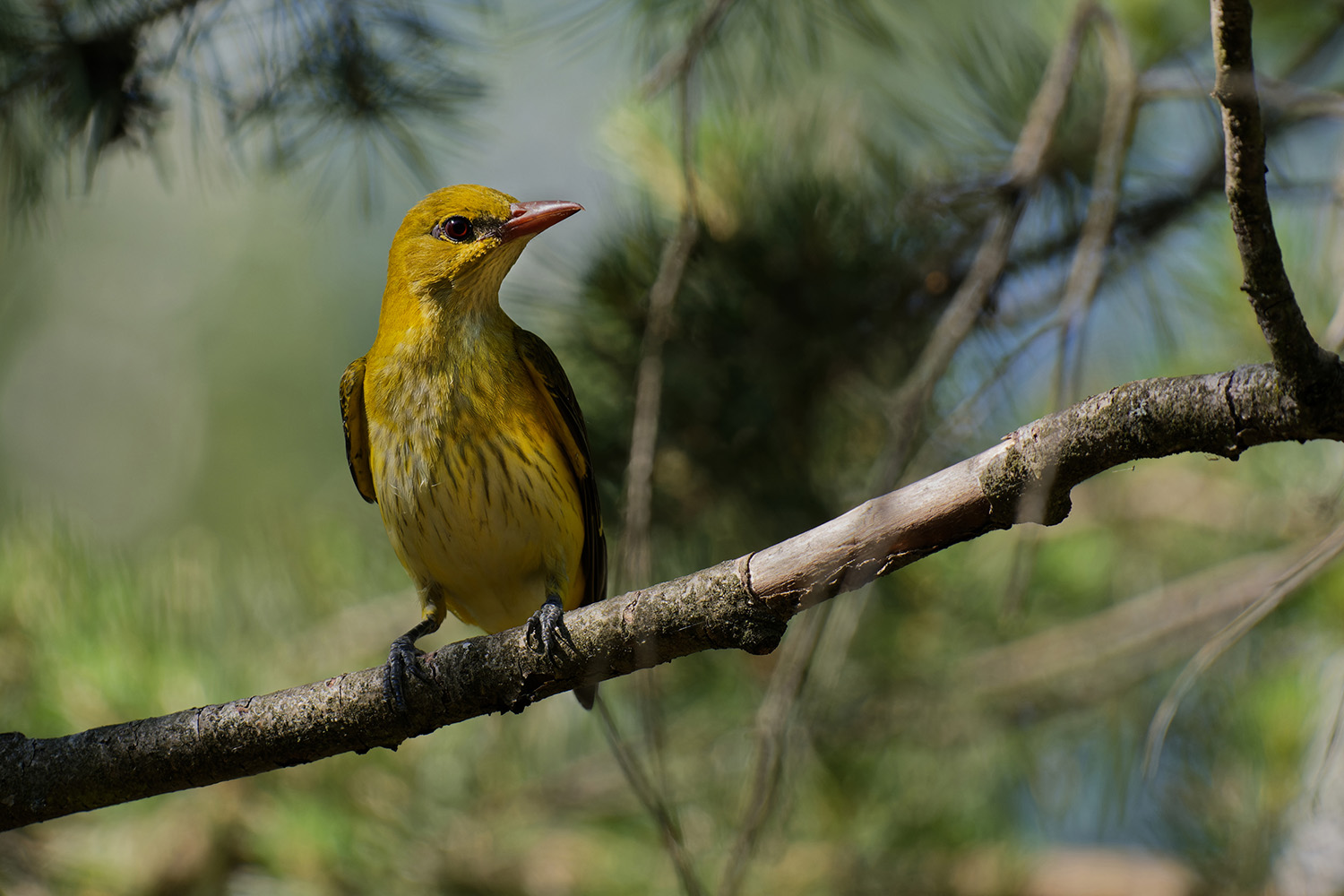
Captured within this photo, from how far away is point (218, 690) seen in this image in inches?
141

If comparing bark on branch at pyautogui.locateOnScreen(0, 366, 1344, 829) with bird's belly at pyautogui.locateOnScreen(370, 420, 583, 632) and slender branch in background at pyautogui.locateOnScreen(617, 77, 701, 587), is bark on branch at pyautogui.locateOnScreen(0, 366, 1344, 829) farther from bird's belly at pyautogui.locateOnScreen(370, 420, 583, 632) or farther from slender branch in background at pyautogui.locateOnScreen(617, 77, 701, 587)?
bird's belly at pyautogui.locateOnScreen(370, 420, 583, 632)

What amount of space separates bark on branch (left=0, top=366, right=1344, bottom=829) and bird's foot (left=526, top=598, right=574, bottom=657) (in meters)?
0.02

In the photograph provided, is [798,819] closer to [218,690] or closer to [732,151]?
[218,690]

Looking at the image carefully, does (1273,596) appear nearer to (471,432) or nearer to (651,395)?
(651,395)

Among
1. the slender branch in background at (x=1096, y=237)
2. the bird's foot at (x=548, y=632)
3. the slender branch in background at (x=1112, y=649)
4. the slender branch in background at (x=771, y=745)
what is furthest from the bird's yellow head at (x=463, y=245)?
the slender branch in background at (x=1112, y=649)

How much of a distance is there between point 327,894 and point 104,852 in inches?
29.6

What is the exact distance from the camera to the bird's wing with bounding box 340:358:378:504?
11.9 feet

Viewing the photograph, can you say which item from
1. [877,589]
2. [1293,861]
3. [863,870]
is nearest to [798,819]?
[863,870]

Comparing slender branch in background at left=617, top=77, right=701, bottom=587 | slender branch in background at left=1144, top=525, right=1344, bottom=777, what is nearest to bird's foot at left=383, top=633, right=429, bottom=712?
slender branch in background at left=617, top=77, right=701, bottom=587

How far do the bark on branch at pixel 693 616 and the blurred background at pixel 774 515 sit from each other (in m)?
0.83

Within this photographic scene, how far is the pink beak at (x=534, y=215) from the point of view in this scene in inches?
134

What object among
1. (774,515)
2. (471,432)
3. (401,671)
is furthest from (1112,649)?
(401,671)

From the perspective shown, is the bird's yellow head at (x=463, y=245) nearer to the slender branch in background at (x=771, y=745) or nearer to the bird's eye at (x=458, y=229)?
the bird's eye at (x=458, y=229)

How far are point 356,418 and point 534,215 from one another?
0.92 metres
